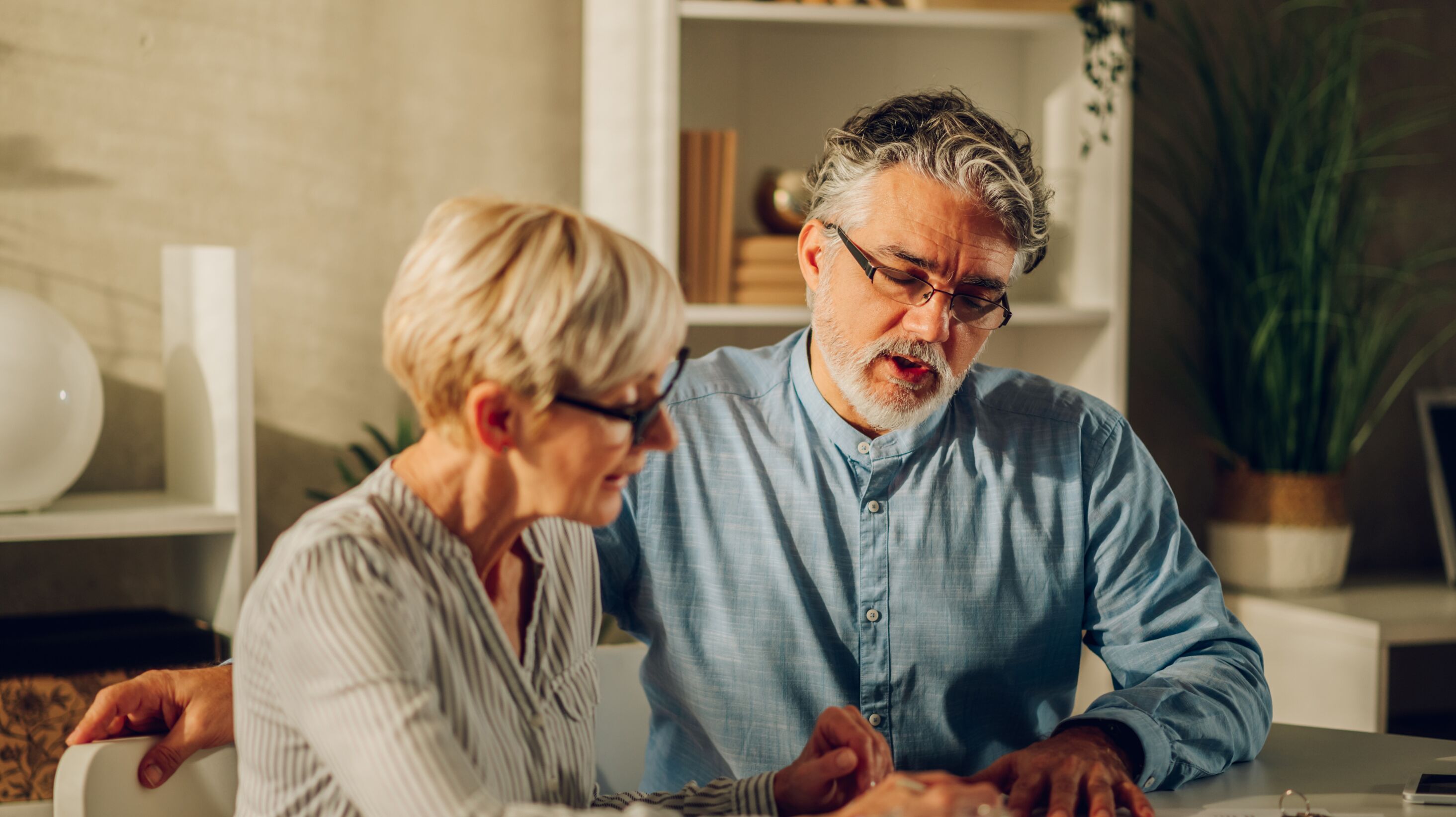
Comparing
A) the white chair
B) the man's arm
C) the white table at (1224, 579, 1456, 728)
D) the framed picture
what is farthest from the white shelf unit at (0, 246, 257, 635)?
the framed picture

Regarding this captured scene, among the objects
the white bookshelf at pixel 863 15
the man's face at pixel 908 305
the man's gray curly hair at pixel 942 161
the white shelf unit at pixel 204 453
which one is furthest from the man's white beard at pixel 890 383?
the white shelf unit at pixel 204 453

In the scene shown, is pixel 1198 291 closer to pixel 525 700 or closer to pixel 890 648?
pixel 890 648

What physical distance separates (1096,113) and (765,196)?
25.8 inches

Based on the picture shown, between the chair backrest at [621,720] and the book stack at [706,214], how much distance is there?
86 cm

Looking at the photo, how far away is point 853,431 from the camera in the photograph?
163cm

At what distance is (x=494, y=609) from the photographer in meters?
1.12

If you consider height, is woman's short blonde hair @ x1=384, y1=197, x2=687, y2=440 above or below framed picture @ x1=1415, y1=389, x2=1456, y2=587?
above

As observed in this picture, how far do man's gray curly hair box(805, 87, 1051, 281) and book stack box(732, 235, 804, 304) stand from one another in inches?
27.2

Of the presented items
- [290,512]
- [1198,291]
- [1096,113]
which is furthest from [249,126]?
[1198,291]

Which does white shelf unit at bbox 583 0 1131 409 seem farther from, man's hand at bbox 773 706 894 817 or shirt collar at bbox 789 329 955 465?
man's hand at bbox 773 706 894 817

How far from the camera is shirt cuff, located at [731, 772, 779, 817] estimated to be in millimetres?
1209

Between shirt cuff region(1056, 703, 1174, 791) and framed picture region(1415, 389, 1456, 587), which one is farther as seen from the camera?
framed picture region(1415, 389, 1456, 587)

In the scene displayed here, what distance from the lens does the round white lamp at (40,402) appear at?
1.89 metres

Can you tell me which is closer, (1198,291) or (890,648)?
(890,648)
